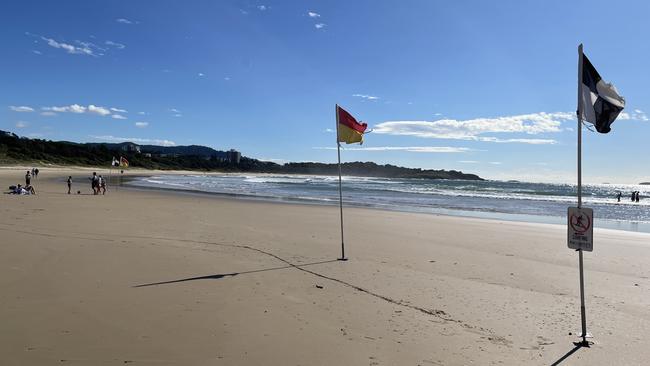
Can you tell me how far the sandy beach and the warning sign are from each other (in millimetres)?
1104

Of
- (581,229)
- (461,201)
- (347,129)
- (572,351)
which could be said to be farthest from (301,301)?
(461,201)

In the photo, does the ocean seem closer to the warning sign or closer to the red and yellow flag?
the red and yellow flag

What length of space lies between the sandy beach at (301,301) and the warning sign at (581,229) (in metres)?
1.10

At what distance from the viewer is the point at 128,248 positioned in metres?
9.26

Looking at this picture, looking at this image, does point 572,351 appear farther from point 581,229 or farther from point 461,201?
point 461,201

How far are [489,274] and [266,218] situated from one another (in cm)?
1017

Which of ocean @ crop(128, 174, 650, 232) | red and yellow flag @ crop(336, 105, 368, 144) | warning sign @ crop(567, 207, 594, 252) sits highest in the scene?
red and yellow flag @ crop(336, 105, 368, 144)

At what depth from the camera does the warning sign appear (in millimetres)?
5030

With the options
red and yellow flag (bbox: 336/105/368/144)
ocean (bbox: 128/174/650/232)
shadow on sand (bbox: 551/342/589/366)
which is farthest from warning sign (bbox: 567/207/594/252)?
ocean (bbox: 128/174/650/232)

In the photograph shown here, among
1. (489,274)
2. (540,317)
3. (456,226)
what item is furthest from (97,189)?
(540,317)

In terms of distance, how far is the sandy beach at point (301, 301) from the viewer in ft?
14.5

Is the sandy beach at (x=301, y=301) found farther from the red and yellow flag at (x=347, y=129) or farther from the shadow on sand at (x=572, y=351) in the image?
the red and yellow flag at (x=347, y=129)

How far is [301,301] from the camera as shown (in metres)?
6.12

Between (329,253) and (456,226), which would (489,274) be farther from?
(456,226)
